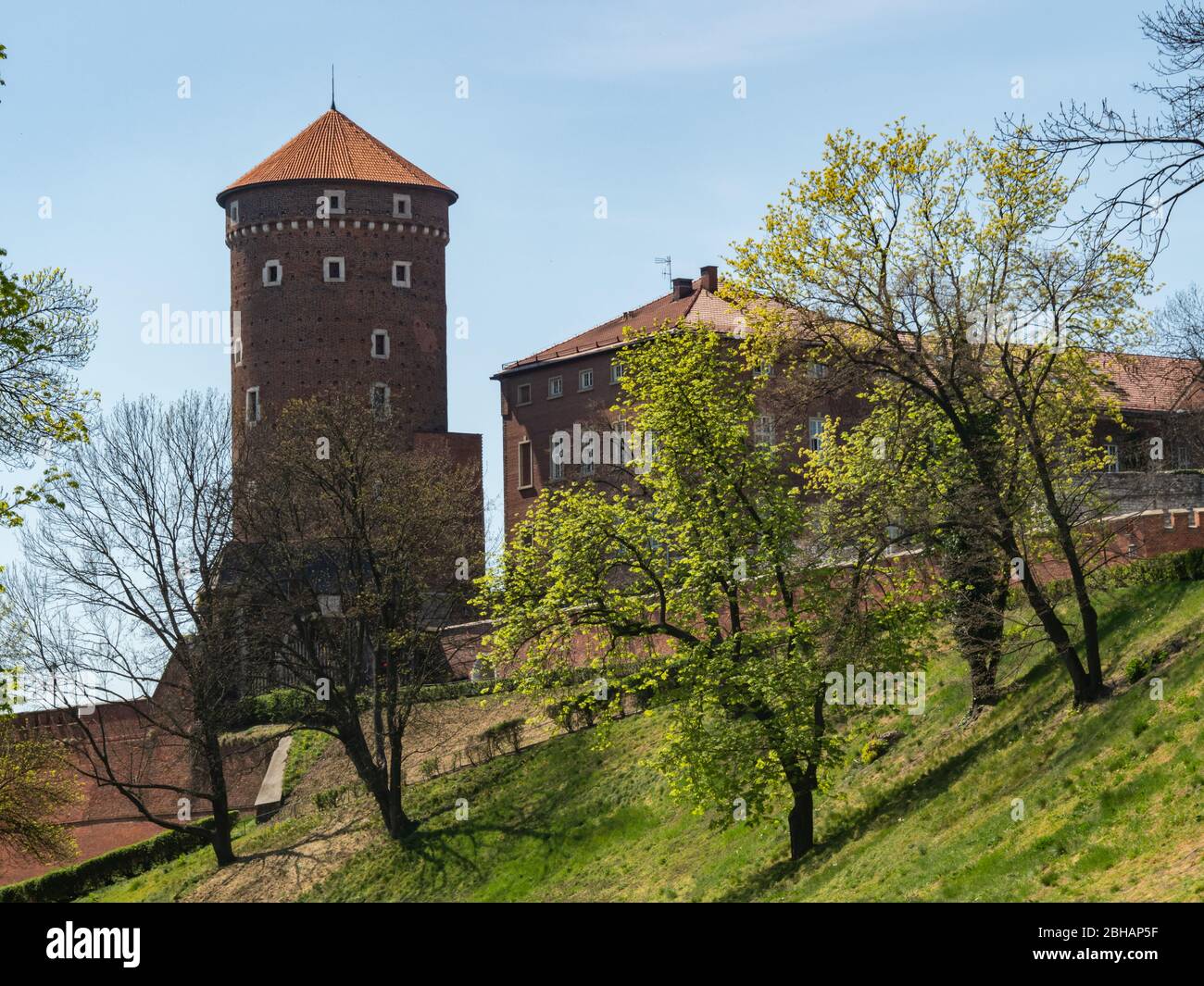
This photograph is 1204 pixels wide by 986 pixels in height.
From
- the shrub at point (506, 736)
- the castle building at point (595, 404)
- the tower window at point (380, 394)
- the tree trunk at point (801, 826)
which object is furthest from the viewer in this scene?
the tower window at point (380, 394)

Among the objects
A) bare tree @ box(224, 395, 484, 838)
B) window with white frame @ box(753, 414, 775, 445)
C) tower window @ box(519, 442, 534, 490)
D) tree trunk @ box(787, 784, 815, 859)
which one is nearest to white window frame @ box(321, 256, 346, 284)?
tower window @ box(519, 442, 534, 490)

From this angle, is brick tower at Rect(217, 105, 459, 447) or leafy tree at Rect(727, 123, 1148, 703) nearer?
leafy tree at Rect(727, 123, 1148, 703)

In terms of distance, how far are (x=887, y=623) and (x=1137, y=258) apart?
7.45 m

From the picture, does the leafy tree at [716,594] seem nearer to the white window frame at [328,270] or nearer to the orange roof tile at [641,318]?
the orange roof tile at [641,318]

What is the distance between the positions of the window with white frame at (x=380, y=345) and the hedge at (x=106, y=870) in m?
28.1

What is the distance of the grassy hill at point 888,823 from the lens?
2369 cm

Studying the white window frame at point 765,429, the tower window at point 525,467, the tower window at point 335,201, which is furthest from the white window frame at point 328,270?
the white window frame at point 765,429

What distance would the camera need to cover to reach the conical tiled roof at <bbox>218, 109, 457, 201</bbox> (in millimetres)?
77250

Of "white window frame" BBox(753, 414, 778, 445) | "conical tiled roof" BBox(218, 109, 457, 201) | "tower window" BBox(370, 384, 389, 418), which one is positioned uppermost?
"conical tiled roof" BBox(218, 109, 457, 201)

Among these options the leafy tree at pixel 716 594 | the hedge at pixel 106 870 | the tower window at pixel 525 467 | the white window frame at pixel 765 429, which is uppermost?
the tower window at pixel 525 467

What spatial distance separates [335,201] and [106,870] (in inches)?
1344

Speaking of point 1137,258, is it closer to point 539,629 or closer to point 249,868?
point 539,629

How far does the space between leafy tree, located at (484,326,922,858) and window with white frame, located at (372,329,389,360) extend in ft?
Result: 139

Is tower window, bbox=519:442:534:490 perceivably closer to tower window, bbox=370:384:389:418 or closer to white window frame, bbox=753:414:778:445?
tower window, bbox=370:384:389:418
